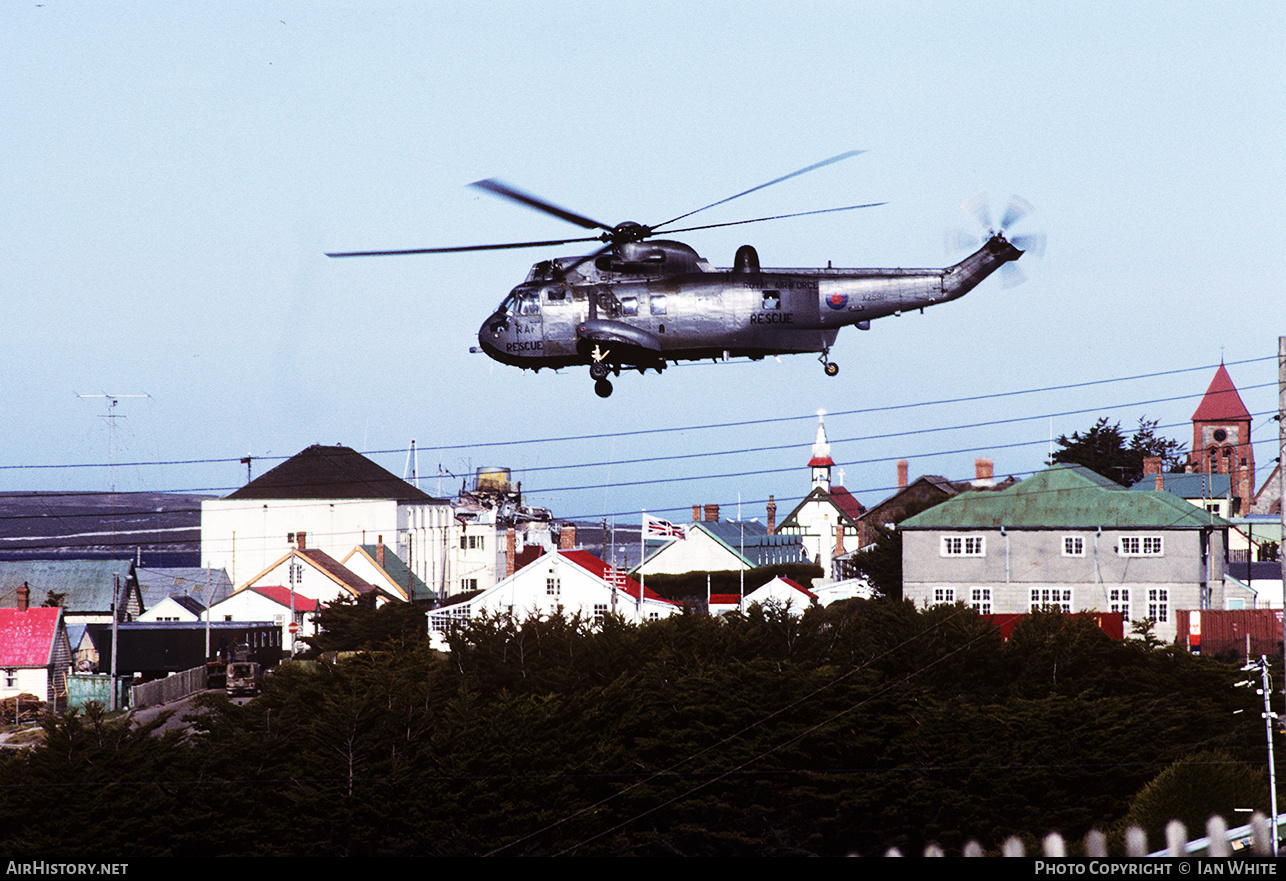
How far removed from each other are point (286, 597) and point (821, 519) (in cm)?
5798

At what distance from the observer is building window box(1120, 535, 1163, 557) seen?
8269cm

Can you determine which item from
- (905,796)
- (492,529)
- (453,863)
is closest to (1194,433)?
(492,529)

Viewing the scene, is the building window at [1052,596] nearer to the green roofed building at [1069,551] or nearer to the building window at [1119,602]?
the green roofed building at [1069,551]

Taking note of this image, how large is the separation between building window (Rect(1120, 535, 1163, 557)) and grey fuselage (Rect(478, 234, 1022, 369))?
61.3 meters

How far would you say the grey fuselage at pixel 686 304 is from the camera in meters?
24.6

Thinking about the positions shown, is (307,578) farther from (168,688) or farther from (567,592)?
(168,688)

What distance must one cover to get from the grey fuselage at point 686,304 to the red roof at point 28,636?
6494cm

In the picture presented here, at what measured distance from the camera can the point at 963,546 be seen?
86.0 metres

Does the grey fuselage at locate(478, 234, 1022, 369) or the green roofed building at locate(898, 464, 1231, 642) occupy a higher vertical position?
the grey fuselage at locate(478, 234, 1022, 369)

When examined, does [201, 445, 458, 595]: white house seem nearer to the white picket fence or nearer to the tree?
the tree

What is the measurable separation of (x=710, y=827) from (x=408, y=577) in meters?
80.7

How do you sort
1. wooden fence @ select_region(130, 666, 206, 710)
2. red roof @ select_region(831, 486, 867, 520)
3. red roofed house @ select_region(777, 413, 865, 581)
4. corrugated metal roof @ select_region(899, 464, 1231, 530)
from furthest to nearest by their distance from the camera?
red roof @ select_region(831, 486, 867, 520), red roofed house @ select_region(777, 413, 865, 581), corrugated metal roof @ select_region(899, 464, 1231, 530), wooden fence @ select_region(130, 666, 206, 710)

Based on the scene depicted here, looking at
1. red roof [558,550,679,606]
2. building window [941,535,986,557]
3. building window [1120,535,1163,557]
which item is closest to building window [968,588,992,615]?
building window [941,535,986,557]

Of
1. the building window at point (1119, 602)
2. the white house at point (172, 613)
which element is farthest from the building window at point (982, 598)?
the white house at point (172, 613)
